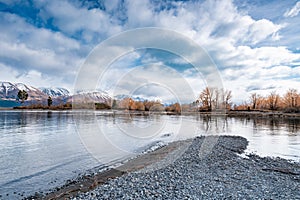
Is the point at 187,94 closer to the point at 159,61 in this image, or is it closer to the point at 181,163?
the point at 159,61

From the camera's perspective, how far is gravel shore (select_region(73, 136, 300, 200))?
6.27 m

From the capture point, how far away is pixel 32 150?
14.9m

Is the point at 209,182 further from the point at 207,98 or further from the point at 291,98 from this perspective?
the point at 291,98

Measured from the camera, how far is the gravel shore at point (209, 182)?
20.6ft

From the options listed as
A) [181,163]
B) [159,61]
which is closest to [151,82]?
[159,61]

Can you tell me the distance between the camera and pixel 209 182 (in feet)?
24.1

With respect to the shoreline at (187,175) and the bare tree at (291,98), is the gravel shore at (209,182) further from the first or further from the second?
the bare tree at (291,98)

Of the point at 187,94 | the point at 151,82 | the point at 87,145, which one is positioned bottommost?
the point at 87,145

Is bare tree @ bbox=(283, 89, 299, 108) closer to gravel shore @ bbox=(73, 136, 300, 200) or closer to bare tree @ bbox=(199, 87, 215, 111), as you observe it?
bare tree @ bbox=(199, 87, 215, 111)

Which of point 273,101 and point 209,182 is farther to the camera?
point 273,101

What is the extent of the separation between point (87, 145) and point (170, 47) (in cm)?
1124

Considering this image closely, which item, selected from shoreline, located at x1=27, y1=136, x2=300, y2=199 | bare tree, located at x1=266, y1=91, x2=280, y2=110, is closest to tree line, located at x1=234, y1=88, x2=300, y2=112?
bare tree, located at x1=266, y1=91, x2=280, y2=110

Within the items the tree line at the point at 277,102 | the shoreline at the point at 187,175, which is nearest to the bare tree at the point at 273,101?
the tree line at the point at 277,102

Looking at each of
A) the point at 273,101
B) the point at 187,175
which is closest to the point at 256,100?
the point at 273,101
